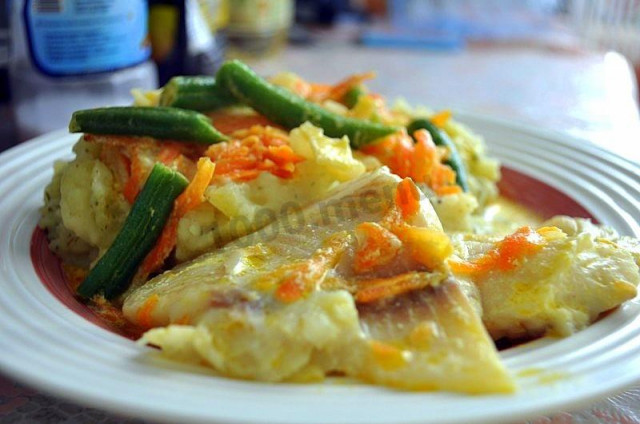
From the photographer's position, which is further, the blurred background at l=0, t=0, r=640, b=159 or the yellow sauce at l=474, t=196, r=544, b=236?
the blurred background at l=0, t=0, r=640, b=159

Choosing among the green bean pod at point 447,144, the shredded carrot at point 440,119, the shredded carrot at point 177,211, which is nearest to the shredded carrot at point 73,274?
the shredded carrot at point 177,211

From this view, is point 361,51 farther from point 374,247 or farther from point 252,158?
point 374,247

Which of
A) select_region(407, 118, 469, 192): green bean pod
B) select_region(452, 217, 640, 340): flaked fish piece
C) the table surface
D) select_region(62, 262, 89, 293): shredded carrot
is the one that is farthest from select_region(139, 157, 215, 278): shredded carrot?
the table surface

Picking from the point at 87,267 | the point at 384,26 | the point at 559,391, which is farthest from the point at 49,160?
the point at 384,26

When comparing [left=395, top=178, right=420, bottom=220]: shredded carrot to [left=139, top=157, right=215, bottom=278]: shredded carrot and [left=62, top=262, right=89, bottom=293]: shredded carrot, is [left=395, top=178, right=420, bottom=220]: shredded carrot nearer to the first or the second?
[left=139, top=157, right=215, bottom=278]: shredded carrot

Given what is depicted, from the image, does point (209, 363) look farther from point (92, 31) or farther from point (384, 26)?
point (384, 26)

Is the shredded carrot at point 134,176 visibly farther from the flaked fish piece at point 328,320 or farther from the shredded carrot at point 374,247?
the shredded carrot at point 374,247

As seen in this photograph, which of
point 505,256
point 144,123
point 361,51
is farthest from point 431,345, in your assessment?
point 361,51
